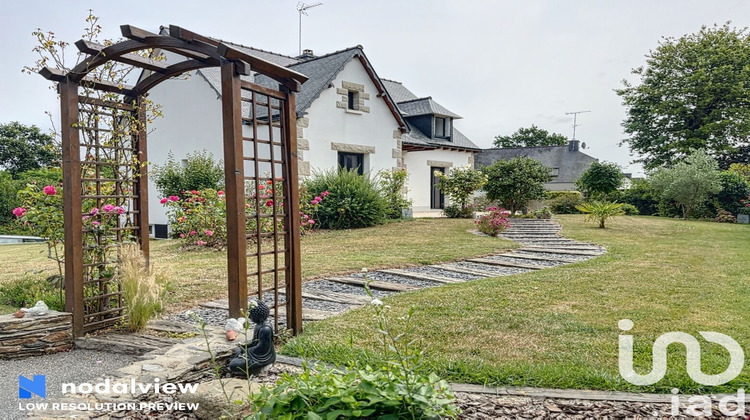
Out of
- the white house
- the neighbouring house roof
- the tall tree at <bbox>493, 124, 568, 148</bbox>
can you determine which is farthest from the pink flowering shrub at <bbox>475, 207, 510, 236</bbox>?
the tall tree at <bbox>493, 124, 568, 148</bbox>

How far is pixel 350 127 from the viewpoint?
50.1 ft

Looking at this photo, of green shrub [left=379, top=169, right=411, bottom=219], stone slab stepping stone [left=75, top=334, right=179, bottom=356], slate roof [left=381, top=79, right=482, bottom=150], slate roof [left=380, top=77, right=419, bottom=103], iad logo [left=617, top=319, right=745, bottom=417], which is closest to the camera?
iad logo [left=617, top=319, right=745, bottom=417]

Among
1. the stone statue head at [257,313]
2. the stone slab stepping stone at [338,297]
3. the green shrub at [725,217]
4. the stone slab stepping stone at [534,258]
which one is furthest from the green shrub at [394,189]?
the stone statue head at [257,313]

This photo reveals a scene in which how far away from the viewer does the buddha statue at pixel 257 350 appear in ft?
9.57

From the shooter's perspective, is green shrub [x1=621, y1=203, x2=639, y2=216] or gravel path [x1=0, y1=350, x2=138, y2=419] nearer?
gravel path [x1=0, y1=350, x2=138, y2=419]

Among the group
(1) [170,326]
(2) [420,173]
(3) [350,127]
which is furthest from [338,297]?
(2) [420,173]

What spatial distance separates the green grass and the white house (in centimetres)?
902

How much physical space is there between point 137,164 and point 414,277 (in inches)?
147

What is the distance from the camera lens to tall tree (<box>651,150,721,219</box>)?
17.8m

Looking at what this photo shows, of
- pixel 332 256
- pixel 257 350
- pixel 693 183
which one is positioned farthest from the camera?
pixel 693 183

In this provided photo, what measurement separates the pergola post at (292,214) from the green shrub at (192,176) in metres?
10.0

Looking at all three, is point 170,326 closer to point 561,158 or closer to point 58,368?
point 58,368

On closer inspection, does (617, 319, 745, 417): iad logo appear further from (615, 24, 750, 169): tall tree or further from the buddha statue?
(615, 24, 750, 169): tall tree

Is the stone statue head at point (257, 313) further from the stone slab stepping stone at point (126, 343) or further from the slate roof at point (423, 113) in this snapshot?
the slate roof at point (423, 113)
